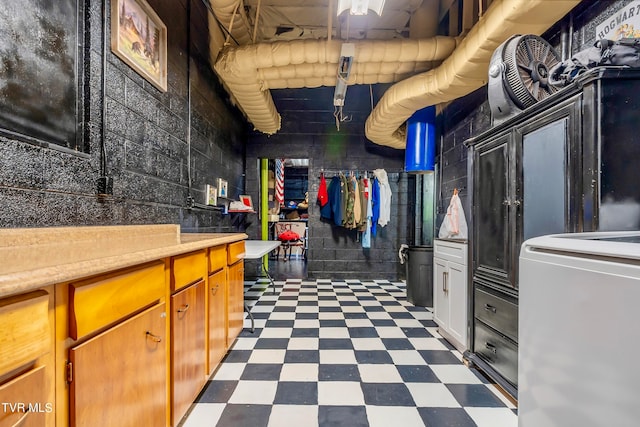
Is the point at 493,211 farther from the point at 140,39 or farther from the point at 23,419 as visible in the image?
the point at 140,39

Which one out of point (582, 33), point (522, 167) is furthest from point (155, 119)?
point (582, 33)

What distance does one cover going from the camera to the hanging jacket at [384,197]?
15.0ft

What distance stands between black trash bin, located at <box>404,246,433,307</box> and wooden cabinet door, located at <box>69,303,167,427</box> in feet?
9.22

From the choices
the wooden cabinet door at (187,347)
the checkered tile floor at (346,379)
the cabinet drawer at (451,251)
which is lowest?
the checkered tile floor at (346,379)

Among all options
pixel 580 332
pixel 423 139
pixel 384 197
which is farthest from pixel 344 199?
pixel 580 332

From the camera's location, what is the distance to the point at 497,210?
175 cm

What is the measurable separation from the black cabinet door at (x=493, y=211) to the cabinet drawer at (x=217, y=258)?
1.64 m

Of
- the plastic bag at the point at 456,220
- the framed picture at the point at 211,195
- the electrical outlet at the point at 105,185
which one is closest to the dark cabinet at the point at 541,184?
the plastic bag at the point at 456,220

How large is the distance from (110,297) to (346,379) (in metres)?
1.43

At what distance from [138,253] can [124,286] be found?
102 millimetres

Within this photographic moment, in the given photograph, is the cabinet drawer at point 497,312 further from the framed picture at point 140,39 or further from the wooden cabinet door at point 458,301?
the framed picture at point 140,39

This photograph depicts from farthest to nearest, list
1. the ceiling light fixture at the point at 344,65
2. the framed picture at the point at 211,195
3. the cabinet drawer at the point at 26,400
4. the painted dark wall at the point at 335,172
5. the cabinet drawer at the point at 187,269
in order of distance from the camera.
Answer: the painted dark wall at the point at 335,172, the framed picture at the point at 211,195, the ceiling light fixture at the point at 344,65, the cabinet drawer at the point at 187,269, the cabinet drawer at the point at 26,400

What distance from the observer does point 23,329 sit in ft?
1.84

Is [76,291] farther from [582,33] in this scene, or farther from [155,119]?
[582,33]
